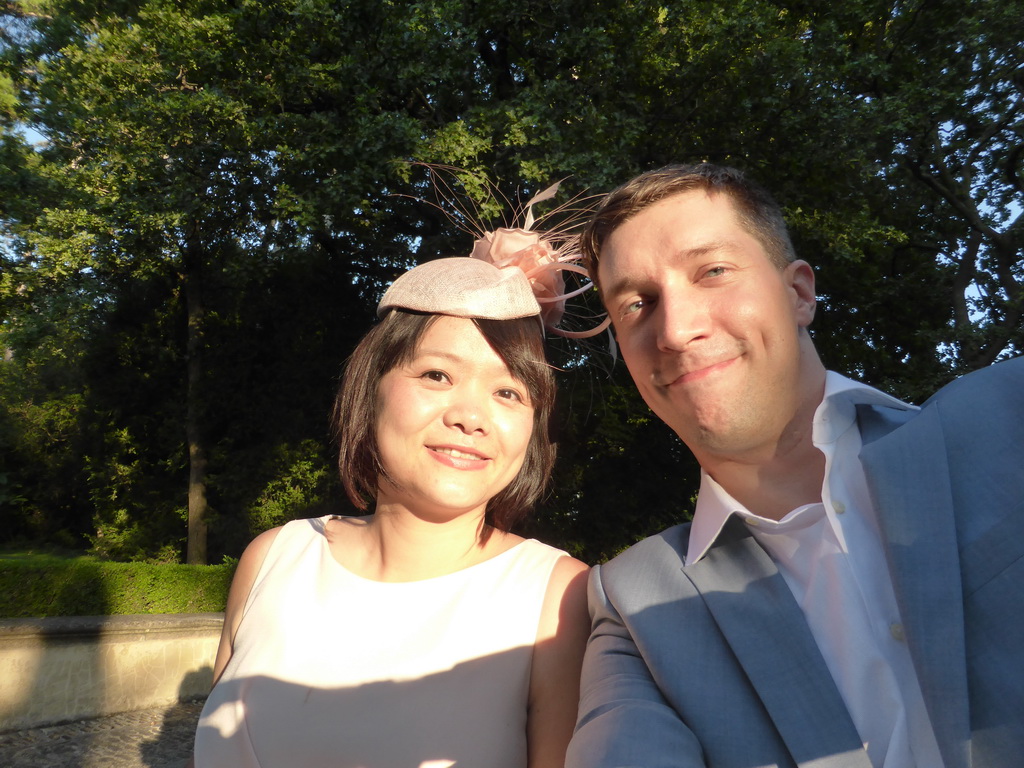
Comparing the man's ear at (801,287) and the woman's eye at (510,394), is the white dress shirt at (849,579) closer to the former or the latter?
the man's ear at (801,287)

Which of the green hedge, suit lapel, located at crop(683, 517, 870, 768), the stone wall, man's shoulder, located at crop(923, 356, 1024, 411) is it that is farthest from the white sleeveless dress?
the green hedge

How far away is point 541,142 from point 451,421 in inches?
283

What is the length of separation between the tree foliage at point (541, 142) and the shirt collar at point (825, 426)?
19.7ft

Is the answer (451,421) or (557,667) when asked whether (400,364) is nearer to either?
(451,421)

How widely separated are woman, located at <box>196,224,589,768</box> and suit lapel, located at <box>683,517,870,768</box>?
1.74 feet

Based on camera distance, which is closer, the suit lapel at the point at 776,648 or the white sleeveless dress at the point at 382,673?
the suit lapel at the point at 776,648

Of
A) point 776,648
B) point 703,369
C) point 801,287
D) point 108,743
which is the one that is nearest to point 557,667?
point 776,648

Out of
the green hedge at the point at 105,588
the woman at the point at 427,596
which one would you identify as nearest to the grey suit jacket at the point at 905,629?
the woman at the point at 427,596

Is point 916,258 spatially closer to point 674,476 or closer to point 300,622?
point 674,476

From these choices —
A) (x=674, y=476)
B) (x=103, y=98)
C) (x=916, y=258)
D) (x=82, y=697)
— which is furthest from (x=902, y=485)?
(x=916, y=258)

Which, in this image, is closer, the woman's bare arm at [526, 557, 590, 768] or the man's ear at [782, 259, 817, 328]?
the woman's bare arm at [526, 557, 590, 768]

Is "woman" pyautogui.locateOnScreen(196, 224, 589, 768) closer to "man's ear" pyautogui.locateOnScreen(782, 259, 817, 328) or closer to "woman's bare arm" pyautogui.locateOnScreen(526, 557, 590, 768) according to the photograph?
"woman's bare arm" pyautogui.locateOnScreen(526, 557, 590, 768)

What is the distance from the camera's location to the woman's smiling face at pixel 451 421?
2221 millimetres

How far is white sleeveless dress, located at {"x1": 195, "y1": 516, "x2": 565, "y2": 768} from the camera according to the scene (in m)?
2.13
